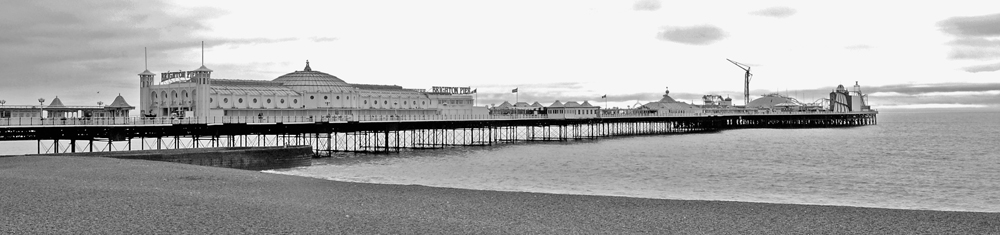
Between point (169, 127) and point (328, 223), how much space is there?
31.9 metres

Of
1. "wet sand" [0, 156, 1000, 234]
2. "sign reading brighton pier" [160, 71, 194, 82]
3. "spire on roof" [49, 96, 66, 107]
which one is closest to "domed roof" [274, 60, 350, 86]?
"sign reading brighton pier" [160, 71, 194, 82]

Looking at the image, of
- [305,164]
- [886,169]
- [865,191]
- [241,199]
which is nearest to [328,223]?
[241,199]

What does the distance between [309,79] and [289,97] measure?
32.2 feet

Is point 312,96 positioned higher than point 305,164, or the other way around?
point 312,96

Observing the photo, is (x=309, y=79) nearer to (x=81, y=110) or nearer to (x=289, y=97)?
(x=289, y=97)

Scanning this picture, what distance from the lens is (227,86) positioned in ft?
200

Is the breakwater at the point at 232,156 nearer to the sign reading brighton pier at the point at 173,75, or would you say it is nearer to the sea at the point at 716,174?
the sea at the point at 716,174

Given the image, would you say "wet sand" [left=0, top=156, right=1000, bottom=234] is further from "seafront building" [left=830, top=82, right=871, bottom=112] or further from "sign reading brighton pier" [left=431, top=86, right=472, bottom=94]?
"seafront building" [left=830, top=82, right=871, bottom=112]

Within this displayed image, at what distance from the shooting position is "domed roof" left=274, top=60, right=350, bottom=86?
73438 millimetres

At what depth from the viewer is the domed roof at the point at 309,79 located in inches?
2891

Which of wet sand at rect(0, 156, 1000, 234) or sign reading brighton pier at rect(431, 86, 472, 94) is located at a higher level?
sign reading brighton pier at rect(431, 86, 472, 94)

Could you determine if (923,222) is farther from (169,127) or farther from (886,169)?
(169,127)

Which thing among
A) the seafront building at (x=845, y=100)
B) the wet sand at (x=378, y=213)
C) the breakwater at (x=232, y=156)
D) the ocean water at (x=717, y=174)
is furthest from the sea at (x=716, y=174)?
the seafront building at (x=845, y=100)

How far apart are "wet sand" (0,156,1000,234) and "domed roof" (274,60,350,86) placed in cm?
5146
